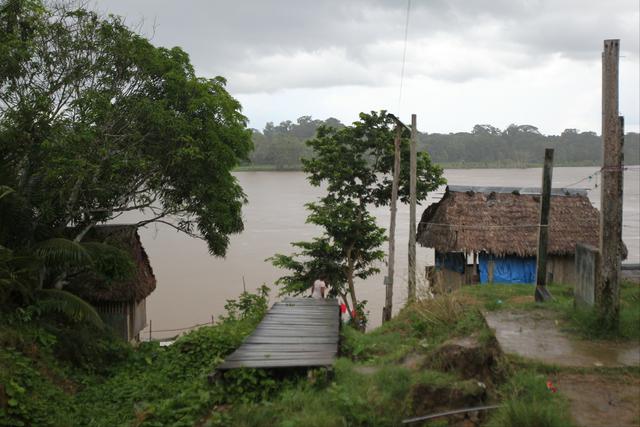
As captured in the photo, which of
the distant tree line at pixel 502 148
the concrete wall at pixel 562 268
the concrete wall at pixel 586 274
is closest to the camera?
the concrete wall at pixel 586 274

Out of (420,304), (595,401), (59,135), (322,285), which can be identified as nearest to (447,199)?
(322,285)

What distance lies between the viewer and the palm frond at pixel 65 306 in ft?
31.1

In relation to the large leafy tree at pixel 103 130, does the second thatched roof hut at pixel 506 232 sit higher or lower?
lower

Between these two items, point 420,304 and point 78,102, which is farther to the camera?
point 78,102

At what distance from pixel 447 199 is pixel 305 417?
13364mm

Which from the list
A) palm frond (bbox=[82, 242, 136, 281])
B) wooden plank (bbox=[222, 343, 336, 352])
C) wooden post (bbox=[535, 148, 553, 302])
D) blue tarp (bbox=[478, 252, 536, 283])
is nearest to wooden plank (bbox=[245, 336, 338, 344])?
wooden plank (bbox=[222, 343, 336, 352])

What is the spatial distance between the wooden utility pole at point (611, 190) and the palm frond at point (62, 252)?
25.0 feet

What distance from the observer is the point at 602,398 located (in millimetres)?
5035

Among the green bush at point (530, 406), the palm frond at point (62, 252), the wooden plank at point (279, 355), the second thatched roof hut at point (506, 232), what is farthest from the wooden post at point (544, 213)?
the palm frond at point (62, 252)

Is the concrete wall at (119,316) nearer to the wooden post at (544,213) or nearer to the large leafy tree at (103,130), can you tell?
the large leafy tree at (103,130)

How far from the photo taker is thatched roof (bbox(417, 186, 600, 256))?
643 inches

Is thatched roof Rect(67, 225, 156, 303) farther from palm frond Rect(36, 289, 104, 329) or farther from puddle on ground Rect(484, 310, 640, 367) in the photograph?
puddle on ground Rect(484, 310, 640, 367)

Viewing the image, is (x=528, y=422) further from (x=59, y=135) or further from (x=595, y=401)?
(x=59, y=135)

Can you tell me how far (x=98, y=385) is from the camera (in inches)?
354
